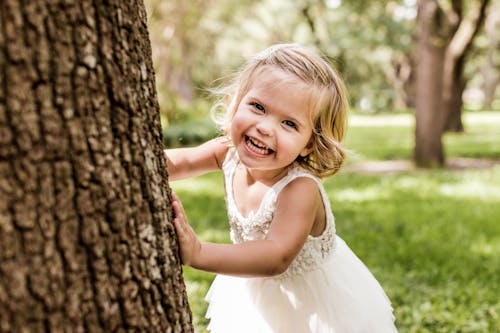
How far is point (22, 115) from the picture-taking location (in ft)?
3.60

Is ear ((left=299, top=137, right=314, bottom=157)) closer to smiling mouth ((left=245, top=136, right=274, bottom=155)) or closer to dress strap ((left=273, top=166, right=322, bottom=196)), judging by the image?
dress strap ((left=273, top=166, right=322, bottom=196))

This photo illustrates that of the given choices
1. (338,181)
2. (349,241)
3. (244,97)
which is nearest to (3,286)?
(244,97)

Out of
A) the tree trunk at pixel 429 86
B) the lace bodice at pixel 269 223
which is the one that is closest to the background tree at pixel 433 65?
the tree trunk at pixel 429 86

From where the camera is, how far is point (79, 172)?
3.92 feet

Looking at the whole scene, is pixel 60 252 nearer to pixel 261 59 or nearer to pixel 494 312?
pixel 261 59

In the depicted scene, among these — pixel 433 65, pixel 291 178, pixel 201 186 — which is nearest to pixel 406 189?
pixel 201 186

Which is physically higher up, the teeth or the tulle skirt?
the teeth

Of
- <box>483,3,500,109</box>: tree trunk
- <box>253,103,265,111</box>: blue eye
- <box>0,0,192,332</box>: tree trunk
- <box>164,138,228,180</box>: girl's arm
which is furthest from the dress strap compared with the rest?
<box>483,3,500,109</box>: tree trunk

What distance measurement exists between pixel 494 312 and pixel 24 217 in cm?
293

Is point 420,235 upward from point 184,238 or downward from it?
downward

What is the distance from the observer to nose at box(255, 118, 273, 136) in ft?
6.01

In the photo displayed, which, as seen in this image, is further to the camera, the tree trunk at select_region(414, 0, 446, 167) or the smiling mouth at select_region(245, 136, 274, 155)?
the tree trunk at select_region(414, 0, 446, 167)

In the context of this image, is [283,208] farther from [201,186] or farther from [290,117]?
[201,186]

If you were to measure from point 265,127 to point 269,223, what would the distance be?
1.11 feet
